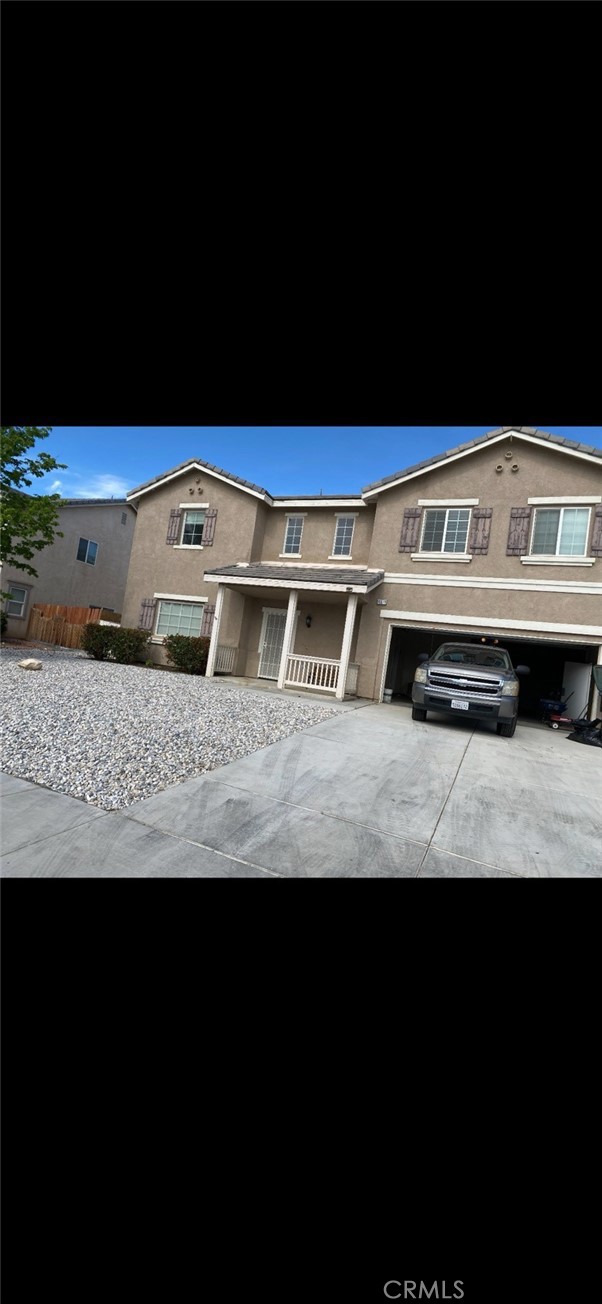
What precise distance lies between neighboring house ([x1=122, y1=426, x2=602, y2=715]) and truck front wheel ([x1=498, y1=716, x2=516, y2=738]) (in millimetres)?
2881

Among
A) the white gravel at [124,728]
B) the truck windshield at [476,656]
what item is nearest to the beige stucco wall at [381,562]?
the truck windshield at [476,656]

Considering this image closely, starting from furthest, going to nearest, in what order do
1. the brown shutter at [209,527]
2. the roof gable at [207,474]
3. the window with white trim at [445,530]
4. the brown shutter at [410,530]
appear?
the brown shutter at [209,527]
the roof gable at [207,474]
the brown shutter at [410,530]
the window with white trim at [445,530]

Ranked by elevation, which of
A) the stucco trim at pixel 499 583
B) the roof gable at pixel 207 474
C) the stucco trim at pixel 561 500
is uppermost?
the roof gable at pixel 207 474

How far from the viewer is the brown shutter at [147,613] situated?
50.1 feet

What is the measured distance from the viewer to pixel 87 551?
Result: 22.3 m

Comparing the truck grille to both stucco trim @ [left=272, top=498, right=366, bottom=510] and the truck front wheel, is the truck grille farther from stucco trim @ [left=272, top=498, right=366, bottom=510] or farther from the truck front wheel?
stucco trim @ [left=272, top=498, right=366, bottom=510]

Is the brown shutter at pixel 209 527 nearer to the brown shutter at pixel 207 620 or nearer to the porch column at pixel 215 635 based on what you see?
the brown shutter at pixel 207 620

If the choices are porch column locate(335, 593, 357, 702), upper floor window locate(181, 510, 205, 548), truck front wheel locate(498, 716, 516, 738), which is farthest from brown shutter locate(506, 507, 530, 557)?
upper floor window locate(181, 510, 205, 548)

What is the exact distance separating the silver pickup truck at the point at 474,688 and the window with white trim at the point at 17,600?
17.4m

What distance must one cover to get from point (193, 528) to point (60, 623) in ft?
21.3

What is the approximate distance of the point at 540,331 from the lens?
1.88 metres
